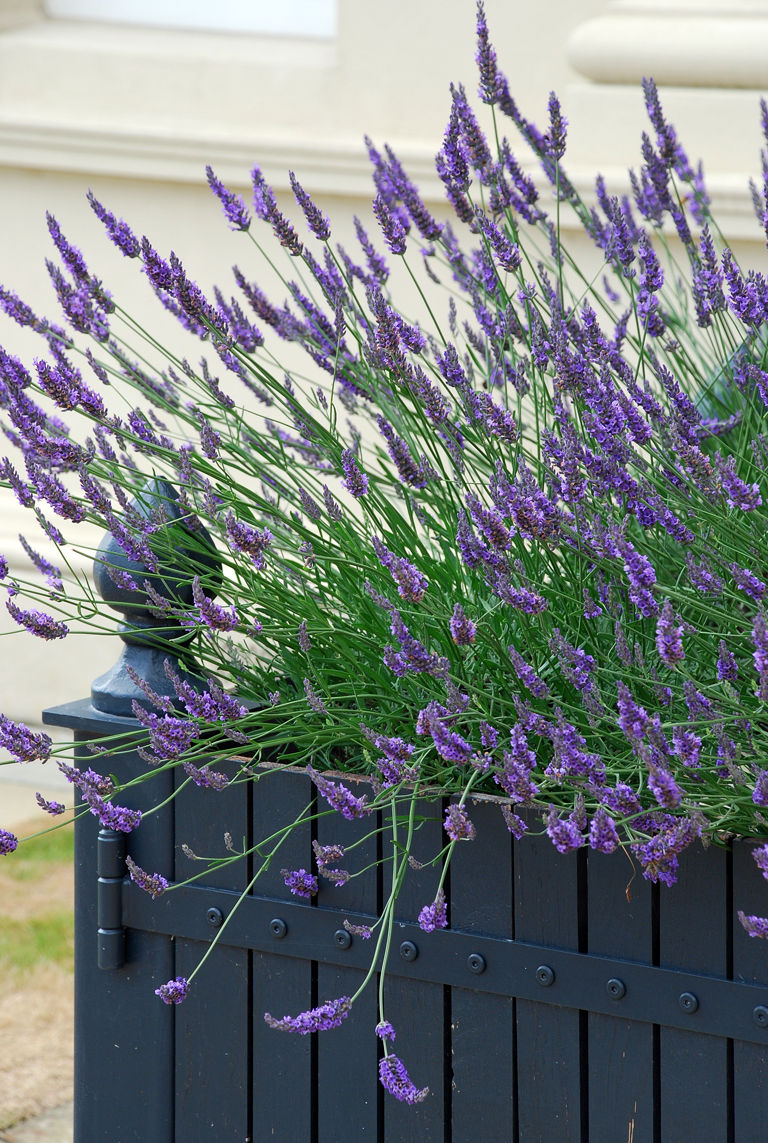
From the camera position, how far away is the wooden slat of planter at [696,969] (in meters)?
1.14

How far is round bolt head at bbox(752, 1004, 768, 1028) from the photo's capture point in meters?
1.11

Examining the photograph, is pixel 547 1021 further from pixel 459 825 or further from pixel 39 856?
pixel 39 856

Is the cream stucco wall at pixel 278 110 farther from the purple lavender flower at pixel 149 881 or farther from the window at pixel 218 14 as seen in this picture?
the purple lavender flower at pixel 149 881

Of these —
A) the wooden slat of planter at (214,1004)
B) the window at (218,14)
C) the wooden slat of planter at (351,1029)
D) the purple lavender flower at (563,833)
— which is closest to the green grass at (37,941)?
the wooden slat of planter at (214,1004)

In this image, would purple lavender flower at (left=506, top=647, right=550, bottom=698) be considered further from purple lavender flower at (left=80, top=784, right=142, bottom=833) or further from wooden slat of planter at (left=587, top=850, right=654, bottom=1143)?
purple lavender flower at (left=80, top=784, right=142, bottom=833)

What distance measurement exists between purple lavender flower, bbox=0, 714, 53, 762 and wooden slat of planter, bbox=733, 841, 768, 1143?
651mm

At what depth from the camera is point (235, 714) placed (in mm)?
1216

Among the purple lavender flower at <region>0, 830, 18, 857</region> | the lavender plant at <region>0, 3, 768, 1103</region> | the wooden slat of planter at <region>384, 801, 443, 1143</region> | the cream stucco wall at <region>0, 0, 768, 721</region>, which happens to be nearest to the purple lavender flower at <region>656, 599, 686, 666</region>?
the lavender plant at <region>0, 3, 768, 1103</region>

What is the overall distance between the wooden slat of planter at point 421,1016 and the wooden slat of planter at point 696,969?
0.23 metres

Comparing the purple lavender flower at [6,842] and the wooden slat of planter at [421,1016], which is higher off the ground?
the purple lavender flower at [6,842]

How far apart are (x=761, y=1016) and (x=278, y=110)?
3263 millimetres

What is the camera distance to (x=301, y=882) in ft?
4.12

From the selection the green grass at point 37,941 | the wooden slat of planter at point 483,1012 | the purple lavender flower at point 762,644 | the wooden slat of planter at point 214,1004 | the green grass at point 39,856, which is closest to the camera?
the purple lavender flower at point 762,644

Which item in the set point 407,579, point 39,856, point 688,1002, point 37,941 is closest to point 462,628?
point 407,579
